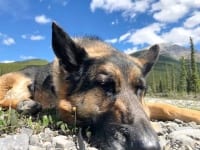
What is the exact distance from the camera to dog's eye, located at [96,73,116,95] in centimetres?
667

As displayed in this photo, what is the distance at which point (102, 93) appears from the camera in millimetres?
6680

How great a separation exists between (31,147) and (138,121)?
178 centimetres

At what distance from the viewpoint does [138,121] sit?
19.3 ft

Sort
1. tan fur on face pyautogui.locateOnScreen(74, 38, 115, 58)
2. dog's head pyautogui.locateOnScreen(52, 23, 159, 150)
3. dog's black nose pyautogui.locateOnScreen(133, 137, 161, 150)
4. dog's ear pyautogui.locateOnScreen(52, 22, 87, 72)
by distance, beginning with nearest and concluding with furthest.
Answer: dog's black nose pyautogui.locateOnScreen(133, 137, 161, 150) < dog's head pyautogui.locateOnScreen(52, 23, 159, 150) < dog's ear pyautogui.locateOnScreen(52, 22, 87, 72) < tan fur on face pyautogui.locateOnScreen(74, 38, 115, 58)

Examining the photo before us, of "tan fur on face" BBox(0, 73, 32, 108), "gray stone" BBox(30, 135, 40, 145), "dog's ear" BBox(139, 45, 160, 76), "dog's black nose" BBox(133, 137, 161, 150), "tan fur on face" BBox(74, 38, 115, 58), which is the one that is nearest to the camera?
"dog's black nose" BBox(133, 137, 161, 150)

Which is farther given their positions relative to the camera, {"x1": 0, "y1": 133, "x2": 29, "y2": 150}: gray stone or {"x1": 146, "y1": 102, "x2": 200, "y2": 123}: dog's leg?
{"x1": 146, "y1": 102, "x2": 200, "y2": 123}: dog's leg

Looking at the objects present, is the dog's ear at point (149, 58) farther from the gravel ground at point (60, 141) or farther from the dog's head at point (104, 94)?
the gravel ground at point (60, 141)

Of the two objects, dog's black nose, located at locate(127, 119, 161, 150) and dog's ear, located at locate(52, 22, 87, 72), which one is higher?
dog's ear, located at locate(52, 22, 87, 72)

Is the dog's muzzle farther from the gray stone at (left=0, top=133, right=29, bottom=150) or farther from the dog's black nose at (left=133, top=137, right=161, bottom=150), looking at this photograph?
the gray stone at (left=0, top=133, right=29, bottom=150)

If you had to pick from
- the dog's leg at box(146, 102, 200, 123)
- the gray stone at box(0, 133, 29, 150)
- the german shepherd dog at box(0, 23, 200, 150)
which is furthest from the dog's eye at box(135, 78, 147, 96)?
the dog's leg at box(146, 102, 200, 123)

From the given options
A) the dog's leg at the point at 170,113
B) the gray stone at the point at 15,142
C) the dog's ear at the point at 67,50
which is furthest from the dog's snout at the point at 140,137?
the dog's leg at the point at 170,113

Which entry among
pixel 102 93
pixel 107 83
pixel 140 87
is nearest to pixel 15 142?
pixel 102 93

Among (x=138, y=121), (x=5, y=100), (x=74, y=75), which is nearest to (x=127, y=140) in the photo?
Result: (x=138, y=121)

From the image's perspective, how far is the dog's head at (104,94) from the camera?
18.9 feet
